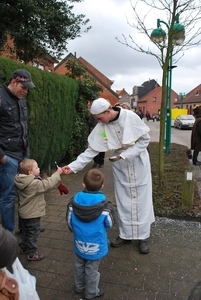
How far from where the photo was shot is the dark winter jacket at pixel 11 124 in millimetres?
3141

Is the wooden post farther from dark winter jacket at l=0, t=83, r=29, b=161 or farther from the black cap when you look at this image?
the black cap

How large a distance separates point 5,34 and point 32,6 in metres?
1.58

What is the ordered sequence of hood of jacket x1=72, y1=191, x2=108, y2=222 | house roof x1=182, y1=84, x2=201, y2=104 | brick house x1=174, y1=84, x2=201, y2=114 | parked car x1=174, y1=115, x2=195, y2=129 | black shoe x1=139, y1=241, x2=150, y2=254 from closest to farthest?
1. hood of jacket x1=72, y1=191, x2=108, y2=222
2. black shoe x1=139, y1=241, x2=150, y2=254
3. parked car x1=174, y1=115, x2=195, y2=129
4. brick house x1=174, y1=84, x2=201, y2=114
5. house roof x1=182, y1=84, x2=201, y2=104

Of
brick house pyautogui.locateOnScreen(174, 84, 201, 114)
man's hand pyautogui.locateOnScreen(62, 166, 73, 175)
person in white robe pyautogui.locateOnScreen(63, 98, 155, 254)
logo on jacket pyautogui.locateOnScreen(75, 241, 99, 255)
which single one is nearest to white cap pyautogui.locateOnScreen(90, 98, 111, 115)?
person in white robe pyautogui.locateOnScreen(63, 98, 155, 254)

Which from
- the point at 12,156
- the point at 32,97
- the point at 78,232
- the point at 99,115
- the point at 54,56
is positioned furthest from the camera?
the point at 54,56

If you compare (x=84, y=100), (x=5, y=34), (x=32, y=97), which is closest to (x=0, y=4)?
(x=5, y=34)

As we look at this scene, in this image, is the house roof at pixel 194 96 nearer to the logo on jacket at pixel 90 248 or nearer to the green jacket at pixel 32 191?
the green jacket at pixel 32 191

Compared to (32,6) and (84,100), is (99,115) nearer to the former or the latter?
(84,100)

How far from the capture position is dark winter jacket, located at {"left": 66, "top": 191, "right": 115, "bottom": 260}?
2373 millimetres

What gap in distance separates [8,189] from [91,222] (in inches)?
52.7

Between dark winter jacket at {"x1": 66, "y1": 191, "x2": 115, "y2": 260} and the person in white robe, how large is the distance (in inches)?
29.8

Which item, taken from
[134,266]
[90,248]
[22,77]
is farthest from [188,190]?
[22,77]

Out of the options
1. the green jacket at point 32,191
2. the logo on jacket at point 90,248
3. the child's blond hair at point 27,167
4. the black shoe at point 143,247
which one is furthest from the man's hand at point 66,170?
the black shoe at point 143,247

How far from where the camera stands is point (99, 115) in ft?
10.00
